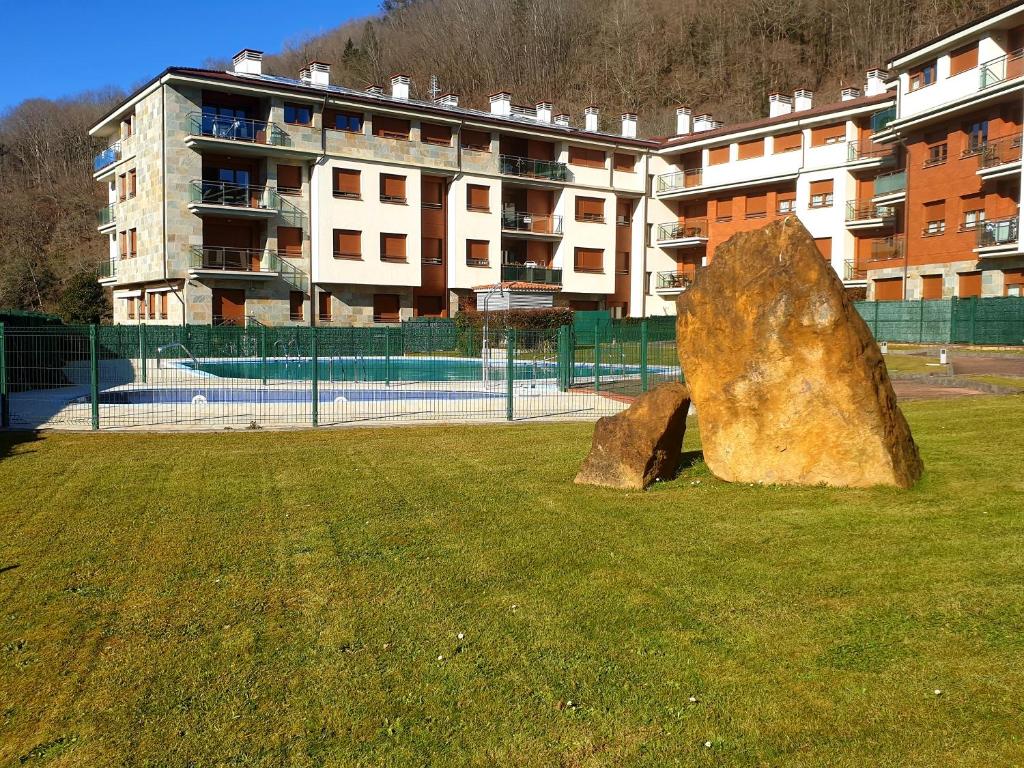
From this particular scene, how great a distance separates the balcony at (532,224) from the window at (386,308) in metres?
7.60

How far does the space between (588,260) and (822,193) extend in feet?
43.0

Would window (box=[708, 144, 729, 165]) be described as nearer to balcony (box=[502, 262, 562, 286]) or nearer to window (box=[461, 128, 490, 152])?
balcony (box=[502, 262, 562, 286])

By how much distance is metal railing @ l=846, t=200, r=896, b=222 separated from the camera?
142ft

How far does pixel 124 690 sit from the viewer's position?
3918mm

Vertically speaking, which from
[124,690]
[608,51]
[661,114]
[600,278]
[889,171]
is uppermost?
[608,51]

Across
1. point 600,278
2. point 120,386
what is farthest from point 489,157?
point 120,386

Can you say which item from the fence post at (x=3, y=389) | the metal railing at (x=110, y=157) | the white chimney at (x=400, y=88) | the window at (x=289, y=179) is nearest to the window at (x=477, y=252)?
the white chimney at (x=400, y=88)

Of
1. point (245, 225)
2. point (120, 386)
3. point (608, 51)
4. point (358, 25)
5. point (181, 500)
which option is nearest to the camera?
point (181, 500)

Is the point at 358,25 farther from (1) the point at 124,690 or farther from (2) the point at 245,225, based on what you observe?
(1) the point at 124,690

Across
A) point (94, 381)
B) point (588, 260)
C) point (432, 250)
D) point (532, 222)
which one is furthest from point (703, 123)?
point (94, 381)

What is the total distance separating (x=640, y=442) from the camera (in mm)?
7801

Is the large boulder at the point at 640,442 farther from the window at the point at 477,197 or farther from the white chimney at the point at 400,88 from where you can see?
the white chimney at the point at 400,88

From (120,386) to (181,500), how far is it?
43.2 feet

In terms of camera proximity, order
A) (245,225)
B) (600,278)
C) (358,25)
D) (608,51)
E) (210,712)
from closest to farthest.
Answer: (210,712)
(245,225)
(600,278)
(608,51)
(358,25)
